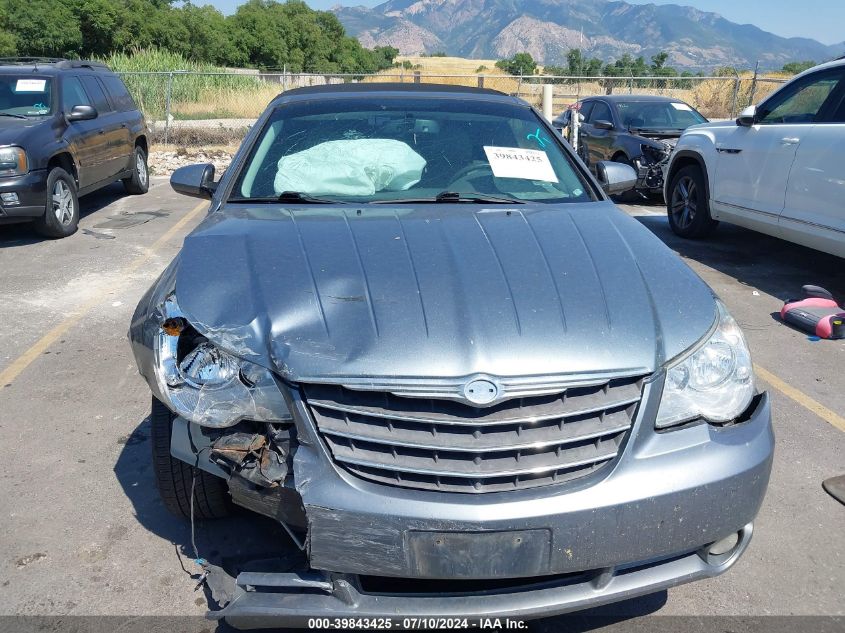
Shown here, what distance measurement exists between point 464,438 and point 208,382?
81 centimetres

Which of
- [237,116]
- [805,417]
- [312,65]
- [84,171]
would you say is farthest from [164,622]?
[312,65]

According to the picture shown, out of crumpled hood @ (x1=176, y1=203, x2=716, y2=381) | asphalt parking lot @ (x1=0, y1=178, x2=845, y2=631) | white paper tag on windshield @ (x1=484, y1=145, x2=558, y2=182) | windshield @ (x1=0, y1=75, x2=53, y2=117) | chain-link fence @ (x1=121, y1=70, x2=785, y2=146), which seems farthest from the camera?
chain-link fence @ (x1=121, y1=70, x2=785, y2=146)

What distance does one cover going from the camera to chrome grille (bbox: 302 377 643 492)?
2072 millimetres

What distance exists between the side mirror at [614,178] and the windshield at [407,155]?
519 millimetres

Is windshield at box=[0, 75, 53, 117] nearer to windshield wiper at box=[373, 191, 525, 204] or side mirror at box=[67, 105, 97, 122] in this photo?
side mirror at box=[67, 105, 97, 122]

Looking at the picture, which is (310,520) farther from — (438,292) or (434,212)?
(434,212)

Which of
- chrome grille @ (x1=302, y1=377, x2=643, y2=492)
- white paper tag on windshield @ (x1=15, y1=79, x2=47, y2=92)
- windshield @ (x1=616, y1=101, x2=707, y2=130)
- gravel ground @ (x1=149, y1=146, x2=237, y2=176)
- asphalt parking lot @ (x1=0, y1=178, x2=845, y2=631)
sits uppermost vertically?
white paper tag on windshield @ (x1=15, y1=79, x2=47, y2=92)

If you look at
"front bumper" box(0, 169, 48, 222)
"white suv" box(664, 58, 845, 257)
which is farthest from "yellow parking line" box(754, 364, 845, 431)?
"front bumper" box(0, 169, 48, 222)

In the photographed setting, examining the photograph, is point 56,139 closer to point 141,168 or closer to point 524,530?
point 141,168

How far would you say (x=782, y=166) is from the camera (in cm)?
654

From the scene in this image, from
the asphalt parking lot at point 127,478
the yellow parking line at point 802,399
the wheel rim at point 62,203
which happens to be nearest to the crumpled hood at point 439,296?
the asphalt parking lot at point 127,478

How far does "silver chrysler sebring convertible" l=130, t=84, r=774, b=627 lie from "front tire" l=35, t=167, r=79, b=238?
6.13 m

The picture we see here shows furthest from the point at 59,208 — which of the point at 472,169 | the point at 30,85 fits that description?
the point at 472,169

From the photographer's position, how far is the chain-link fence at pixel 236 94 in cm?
1845
